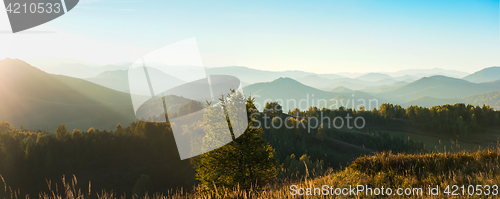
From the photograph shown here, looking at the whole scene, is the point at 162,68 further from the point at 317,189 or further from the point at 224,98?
the point at 224,98

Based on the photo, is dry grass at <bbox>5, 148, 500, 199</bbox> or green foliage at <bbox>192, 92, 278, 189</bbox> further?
green foliage at <bbox>192, 92, 278, 189</bbox>

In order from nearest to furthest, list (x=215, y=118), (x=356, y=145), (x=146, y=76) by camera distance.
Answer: (x=146, y=76)
(x=215, y=118)
(x=356, y=145)

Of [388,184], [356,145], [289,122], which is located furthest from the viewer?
[289,122]

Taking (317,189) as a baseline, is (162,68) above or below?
above

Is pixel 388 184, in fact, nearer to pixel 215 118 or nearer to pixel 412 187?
pixel 412 187

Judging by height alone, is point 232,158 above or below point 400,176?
below

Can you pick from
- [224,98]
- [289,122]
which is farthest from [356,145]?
[224,98]

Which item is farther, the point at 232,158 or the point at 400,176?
the point at 232,158

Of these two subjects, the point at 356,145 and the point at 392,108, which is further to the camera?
the point at 392,108

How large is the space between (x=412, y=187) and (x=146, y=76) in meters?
9.73

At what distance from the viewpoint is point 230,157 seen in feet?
55.7

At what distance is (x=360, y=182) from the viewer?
6793 mm

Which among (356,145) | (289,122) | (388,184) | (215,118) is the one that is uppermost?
(215,118)

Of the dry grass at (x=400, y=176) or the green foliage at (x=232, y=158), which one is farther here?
the green foliage at (x=232, y=158)
